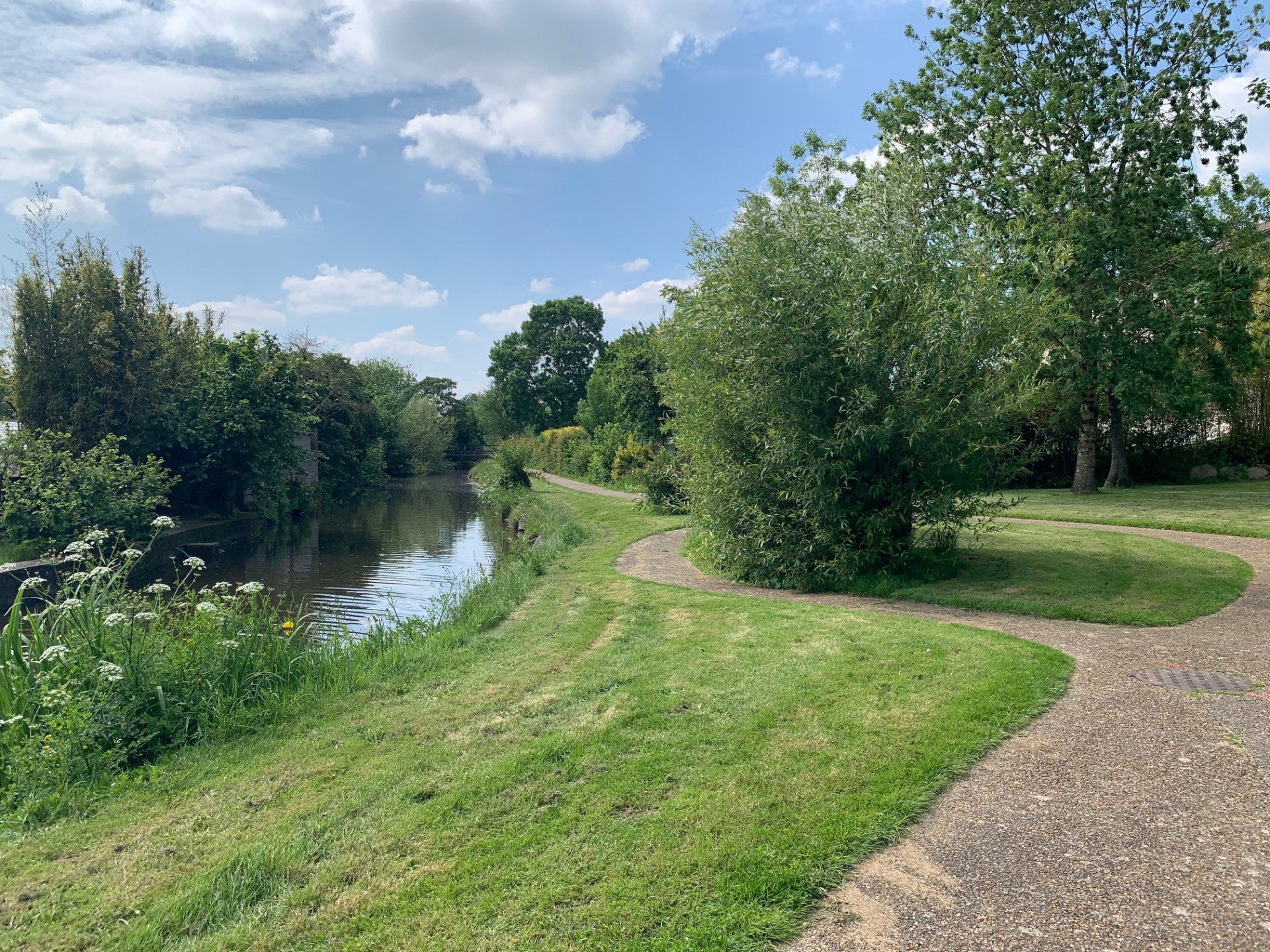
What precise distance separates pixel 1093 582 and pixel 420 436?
168 ft

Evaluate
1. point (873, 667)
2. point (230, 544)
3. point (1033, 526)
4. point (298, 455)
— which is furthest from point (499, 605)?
point (298, 455)

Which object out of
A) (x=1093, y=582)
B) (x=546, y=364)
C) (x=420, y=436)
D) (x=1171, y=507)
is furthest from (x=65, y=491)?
(x=546, y=364)

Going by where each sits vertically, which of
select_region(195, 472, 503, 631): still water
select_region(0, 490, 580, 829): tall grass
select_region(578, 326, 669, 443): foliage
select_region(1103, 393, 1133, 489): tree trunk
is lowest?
select_region(195, 472, 503, 631): still water

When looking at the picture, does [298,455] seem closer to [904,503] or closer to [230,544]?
[230,544]

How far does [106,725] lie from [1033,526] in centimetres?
1455

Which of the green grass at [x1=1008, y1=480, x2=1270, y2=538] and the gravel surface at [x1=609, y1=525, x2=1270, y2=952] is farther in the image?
the green grass at [x1=1008, y1=480, x2=1270, y2=538]

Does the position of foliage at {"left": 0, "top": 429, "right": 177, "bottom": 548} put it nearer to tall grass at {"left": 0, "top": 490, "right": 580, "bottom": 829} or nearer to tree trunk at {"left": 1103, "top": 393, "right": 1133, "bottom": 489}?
tall grass at {"left": 0, "top": 490, "right": 580, "bottom": 829}

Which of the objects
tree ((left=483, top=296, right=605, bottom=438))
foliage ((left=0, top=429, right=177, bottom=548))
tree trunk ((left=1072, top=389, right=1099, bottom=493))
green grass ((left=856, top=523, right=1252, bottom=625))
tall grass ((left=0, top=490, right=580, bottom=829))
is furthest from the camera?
tree ((left=483, top=296, right=605, bottom=438))

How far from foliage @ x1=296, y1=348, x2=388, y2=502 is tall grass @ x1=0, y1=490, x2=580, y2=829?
29.6 meters

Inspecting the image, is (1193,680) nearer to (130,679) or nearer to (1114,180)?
(130,679)

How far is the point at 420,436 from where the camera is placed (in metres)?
55.7

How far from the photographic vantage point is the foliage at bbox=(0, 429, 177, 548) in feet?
51.6

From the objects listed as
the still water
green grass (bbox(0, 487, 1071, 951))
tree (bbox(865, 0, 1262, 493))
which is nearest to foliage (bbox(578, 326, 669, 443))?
the still water

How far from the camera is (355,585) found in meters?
15.3
